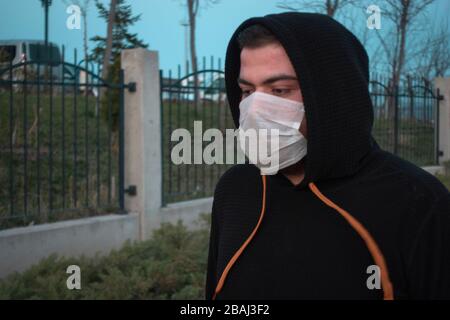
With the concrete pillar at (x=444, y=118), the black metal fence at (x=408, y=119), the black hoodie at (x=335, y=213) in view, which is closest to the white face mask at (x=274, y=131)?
the black hoodie at (x=335, y=213)

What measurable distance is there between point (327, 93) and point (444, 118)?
430 inches

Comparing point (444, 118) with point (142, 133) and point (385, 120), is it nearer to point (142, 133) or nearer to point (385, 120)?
point (385, 120)

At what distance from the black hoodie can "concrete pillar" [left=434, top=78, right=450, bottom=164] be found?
34.8ft

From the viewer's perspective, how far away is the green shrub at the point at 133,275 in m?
3.74

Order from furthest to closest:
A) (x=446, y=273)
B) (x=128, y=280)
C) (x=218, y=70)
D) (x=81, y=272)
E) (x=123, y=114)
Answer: (x=218, y=70)
(x=123, y=114)
(x=81, y=272)
(x=128, y=280)
(x=446, y=273)

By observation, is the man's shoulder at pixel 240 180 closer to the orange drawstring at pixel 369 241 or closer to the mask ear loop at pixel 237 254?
the mask ear loop at pixel 237 254

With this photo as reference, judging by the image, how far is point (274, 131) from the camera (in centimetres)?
165

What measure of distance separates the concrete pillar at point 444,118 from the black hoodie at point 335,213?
34.8 feet

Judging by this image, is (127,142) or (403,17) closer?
(127,142)

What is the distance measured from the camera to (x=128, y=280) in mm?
3869

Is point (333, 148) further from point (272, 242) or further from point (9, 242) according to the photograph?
point (9, 242)
